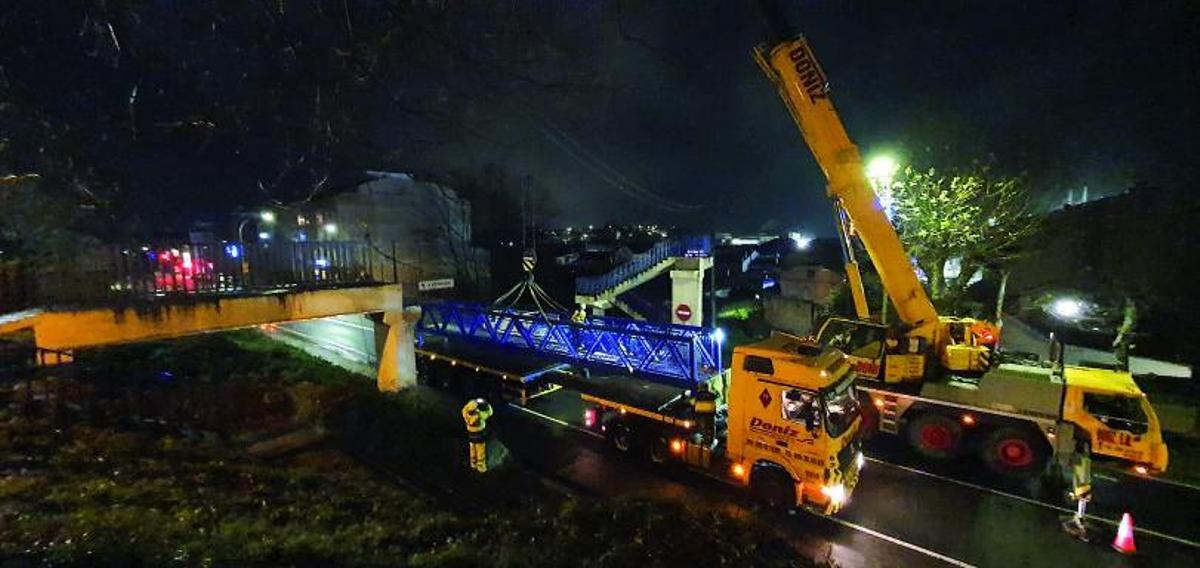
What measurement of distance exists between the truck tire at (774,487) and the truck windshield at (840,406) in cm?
117

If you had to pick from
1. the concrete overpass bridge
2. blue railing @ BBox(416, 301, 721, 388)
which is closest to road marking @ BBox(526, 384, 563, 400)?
blue railing @ BBox(416, 301, 721, 388)

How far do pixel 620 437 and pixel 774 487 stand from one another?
3282 millimetres

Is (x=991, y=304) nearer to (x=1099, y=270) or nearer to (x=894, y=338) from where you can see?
(x=1099, y=270)

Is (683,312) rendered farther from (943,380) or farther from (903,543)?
(903,543)

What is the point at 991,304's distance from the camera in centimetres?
2028

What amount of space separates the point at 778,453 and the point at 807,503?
1.25m

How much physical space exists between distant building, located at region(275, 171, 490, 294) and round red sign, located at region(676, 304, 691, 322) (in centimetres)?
1873

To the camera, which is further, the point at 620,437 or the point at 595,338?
the point at 595,338

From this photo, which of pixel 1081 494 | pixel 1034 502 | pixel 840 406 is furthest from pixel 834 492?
pixel 1034 502

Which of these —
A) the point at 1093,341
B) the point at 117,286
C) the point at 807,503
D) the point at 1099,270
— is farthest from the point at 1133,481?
the point at 117,286

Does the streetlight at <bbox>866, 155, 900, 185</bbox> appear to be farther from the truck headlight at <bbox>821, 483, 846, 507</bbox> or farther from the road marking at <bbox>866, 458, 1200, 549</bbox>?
the truck headlight at <bbox>821, 483, 846, 507</bbox>

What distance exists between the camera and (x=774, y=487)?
8.56m

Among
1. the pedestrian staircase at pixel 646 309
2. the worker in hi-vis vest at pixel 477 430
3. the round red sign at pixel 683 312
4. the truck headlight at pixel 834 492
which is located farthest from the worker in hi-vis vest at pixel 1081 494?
the pedestrian staircase at pixel 646 309

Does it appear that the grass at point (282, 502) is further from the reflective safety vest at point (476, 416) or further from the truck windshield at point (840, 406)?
the truck windshield at point (840, 406)
